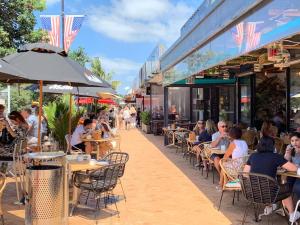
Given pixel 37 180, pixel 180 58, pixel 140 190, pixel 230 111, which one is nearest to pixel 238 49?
pixel 140 190

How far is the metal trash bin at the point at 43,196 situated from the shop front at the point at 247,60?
11.2 feet

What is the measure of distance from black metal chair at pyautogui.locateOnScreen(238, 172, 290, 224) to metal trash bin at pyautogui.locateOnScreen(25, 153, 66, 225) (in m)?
2.44

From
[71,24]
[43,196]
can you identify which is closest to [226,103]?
[71,24]

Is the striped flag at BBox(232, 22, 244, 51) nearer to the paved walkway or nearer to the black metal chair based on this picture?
the black metal chair

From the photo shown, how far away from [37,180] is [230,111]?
1425 centimetres

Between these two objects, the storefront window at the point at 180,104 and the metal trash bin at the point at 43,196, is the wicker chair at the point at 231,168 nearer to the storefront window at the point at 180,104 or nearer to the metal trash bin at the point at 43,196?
the metal trash bin at the point at 43,196

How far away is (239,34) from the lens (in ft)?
24.6

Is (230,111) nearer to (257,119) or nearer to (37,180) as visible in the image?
(257,119)

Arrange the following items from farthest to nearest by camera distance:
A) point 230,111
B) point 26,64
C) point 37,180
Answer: point 230,111
point 26,64
point 37,180

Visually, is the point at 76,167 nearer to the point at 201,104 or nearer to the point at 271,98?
the point at 271,98

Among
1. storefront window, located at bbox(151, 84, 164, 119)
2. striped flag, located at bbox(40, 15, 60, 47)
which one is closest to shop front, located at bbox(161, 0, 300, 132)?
striped flag, located at bbox(40, 15, 60, 47)

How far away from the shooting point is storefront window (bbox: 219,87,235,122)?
18805 millimetres

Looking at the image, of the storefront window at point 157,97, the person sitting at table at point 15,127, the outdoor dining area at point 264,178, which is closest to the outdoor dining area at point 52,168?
the person sitting at table at point 15,127

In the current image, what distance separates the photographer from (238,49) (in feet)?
25.0
